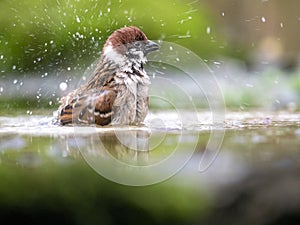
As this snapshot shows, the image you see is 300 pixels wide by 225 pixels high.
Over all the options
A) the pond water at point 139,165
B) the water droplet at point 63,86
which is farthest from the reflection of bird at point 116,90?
the water droplet at point 63,86

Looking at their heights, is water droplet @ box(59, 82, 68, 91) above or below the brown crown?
below

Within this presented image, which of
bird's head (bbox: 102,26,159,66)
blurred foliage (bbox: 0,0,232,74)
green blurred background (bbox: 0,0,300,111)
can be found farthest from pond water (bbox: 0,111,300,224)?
blurred foliage (bbox: 0,0,232,74)

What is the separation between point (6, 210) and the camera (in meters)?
1.66

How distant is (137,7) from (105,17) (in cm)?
46

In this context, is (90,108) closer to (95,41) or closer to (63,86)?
(63,86)

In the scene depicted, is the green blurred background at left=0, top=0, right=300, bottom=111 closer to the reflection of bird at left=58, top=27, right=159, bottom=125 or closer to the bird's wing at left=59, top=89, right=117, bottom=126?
the reflection of bird at left=58, top=27, right=159, bottom=125

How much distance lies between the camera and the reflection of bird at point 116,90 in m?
3.28

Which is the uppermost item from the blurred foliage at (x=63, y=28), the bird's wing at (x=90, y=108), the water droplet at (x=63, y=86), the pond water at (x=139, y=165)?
the blurred foliage at (x=63, y=28)

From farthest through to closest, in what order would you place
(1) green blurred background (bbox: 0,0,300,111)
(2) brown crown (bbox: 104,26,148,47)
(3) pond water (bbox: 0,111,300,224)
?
(1) green blurred background (bbox: 0,0,300,111) → (2) brown crown (bbox: 104,26,148,47) → (3) pond water (bbox: 0,111,300,224)

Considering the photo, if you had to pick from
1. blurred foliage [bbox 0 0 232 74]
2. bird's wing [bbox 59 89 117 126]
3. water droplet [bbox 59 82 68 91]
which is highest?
blurred foliage [bbox 0 0 232 74]

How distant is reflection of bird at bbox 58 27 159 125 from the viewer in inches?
129

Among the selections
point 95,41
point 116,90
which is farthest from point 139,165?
point 95,41

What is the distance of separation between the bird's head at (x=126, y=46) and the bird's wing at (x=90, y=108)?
0.31 metres

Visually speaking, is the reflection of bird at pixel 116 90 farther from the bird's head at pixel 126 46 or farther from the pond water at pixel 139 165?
the pond water at pixel 139 165
